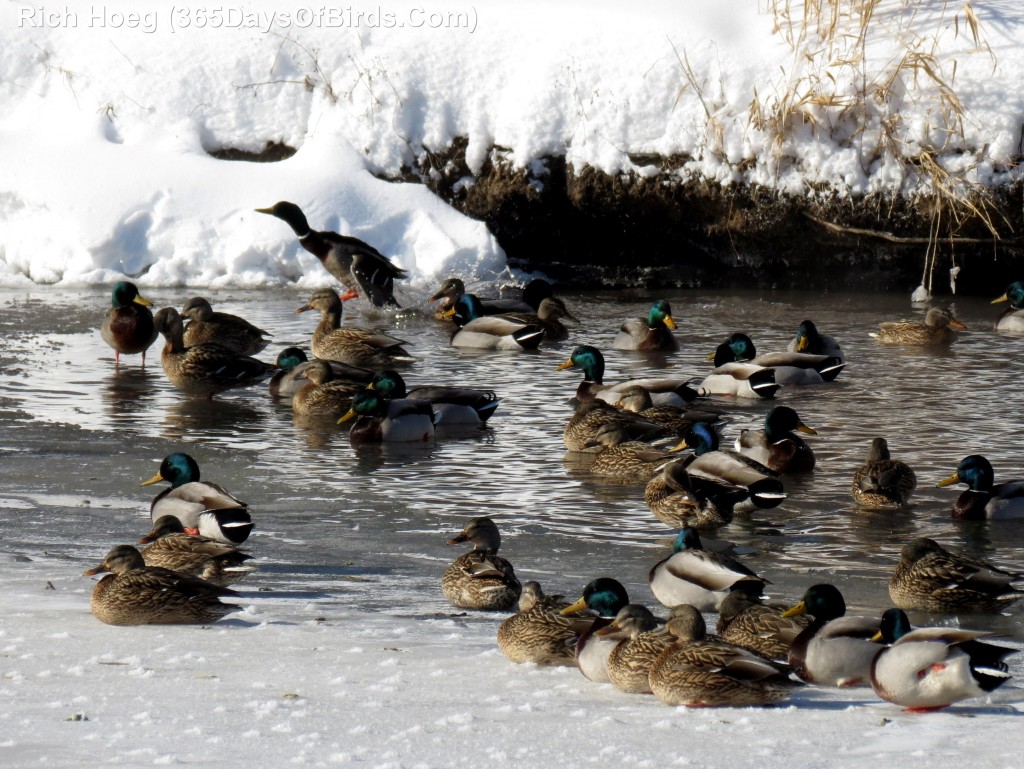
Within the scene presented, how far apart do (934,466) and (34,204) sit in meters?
11.1

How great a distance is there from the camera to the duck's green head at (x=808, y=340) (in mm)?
12258

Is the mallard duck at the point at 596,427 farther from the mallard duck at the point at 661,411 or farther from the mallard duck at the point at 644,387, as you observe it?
the mallard duck at the point at 644,387

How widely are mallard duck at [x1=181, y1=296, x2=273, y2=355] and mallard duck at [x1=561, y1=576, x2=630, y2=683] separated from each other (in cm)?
737

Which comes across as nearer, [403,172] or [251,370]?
[251,370]

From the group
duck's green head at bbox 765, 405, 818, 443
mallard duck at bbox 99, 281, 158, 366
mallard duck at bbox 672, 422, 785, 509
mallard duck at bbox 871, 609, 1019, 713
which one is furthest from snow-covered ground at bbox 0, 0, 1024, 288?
mallard duck at bbox 871, 609, 1019, 713

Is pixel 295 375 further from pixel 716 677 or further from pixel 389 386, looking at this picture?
pixel 716 677

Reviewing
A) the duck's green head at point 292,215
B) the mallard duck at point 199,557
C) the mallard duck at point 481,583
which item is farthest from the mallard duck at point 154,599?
the duck's green head at point 292,215

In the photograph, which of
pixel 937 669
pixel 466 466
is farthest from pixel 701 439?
pixel 937 669

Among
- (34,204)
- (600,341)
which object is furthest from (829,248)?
(34,204)

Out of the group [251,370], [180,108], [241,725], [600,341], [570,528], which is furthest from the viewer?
[180,108]

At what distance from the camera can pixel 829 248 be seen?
17047mm

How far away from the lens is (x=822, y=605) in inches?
225

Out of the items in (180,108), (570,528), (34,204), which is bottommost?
(570,528)

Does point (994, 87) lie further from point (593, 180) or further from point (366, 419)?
point (366, 419)
